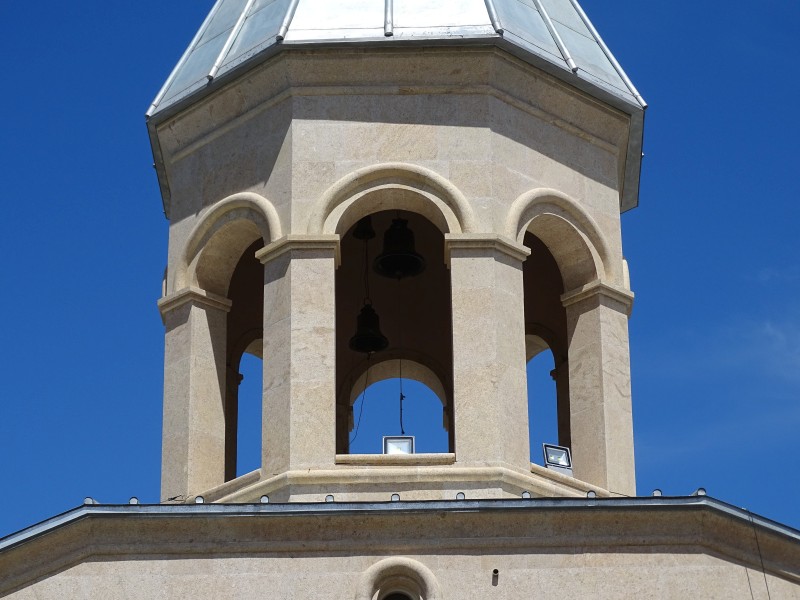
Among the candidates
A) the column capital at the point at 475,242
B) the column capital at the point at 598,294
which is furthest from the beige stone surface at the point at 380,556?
the column capital at the point at 598,294

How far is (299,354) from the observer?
28234 mm

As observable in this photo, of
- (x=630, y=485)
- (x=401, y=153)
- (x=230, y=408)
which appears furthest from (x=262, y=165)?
(x=630, y=485)

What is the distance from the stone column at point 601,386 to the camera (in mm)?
29047

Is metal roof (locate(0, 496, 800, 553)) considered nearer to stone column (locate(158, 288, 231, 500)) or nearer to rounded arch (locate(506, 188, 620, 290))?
stone column (locate(158, 288, 231, 500))

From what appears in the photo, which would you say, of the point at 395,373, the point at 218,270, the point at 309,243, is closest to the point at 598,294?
the point at 309,243

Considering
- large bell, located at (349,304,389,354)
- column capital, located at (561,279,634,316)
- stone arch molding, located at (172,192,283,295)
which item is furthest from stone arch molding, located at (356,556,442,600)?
large bell, located at (349,304,389,354)

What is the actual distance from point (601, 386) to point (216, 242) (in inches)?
203

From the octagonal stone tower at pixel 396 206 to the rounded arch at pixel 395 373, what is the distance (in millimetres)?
3717

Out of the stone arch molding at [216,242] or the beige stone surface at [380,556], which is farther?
the stone arch molding at [216,242]

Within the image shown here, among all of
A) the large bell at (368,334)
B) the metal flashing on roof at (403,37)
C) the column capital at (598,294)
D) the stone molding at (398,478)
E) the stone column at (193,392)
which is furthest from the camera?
the large bell at (368,334)

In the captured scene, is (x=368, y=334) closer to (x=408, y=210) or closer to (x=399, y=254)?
(x=399, y=254)

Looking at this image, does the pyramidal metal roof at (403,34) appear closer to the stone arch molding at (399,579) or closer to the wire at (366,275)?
the wire at (366,275)

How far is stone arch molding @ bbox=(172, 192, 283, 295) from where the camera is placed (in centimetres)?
2994

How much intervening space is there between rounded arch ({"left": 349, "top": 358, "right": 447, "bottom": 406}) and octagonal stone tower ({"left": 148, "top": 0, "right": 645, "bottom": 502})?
3717 millimetres
